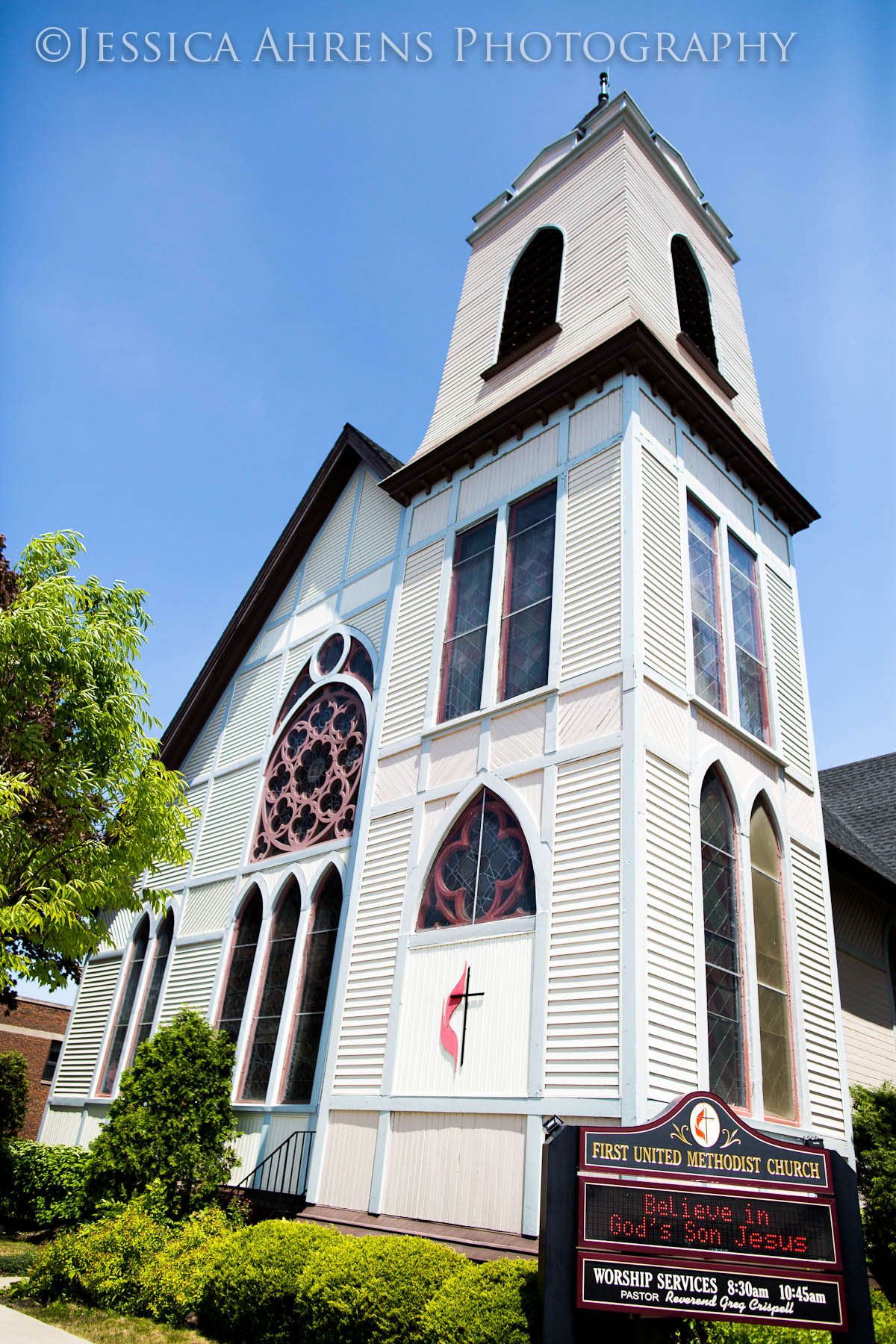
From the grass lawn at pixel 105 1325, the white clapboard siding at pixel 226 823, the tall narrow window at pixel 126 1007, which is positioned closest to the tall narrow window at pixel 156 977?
the tall narrow window at pixel 126 1007

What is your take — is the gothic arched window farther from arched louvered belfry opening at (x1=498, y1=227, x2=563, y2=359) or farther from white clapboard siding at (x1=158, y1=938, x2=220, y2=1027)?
arched louvered belfry opening at (x1=498, y1=227, x2=563, y2=359)

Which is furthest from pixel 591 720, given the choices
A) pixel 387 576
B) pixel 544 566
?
pixel 387 576

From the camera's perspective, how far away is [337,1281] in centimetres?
793

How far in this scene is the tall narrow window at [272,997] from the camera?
45.9 ft

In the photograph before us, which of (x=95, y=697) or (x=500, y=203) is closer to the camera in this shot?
(x=95, y=697)

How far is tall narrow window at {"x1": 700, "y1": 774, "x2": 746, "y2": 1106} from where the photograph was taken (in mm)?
9773

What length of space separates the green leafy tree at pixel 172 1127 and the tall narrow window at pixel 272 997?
1.45 ft

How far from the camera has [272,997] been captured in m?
14.4

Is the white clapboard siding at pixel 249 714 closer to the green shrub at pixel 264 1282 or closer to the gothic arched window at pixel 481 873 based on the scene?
the gothic arched window at pixel 481 873

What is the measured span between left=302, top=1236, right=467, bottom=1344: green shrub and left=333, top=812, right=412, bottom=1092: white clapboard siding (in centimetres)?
281

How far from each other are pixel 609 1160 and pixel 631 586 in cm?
636

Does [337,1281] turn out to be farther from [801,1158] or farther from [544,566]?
[544,566]

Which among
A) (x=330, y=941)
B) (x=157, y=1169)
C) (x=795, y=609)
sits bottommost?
(x=157, y=1169)

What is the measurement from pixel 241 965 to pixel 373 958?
14.8 feet
